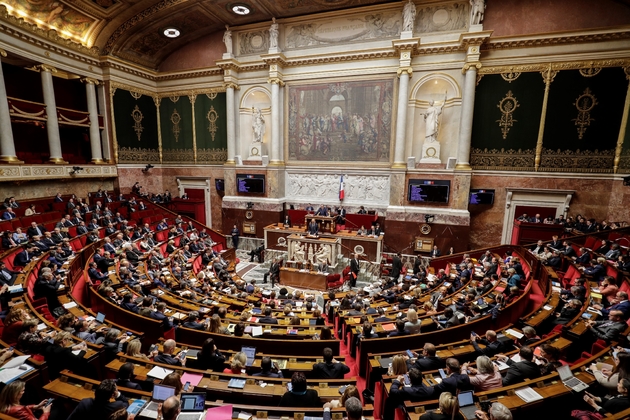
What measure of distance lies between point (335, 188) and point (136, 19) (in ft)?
45.9

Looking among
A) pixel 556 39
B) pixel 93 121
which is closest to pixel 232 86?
pixel 93 121

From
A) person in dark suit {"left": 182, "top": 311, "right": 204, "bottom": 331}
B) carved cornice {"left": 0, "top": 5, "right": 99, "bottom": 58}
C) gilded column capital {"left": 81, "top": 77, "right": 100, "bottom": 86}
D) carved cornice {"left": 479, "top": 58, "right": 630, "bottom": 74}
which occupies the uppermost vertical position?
carved cornice {"left": 0, "top": 5, "right": 99, "bottom": 58}

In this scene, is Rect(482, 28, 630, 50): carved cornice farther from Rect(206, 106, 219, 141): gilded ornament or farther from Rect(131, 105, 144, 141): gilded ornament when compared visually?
Rect(131, 105, 144, 141): gilded ornament

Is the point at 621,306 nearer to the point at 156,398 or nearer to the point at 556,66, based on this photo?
the point at 156,398

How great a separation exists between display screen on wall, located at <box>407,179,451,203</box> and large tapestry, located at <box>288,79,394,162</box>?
7.03ft

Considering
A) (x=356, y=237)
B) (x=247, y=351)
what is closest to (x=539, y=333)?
(x=247, y=351)

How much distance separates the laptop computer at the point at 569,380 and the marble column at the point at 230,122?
17221 mm

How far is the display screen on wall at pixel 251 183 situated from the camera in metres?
17.5

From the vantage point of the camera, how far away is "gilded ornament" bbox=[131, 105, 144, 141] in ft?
60.6

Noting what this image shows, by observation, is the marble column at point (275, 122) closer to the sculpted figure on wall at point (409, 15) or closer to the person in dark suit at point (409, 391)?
the sculpted figure on wall at point (409, 15)

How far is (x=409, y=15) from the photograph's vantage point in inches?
568

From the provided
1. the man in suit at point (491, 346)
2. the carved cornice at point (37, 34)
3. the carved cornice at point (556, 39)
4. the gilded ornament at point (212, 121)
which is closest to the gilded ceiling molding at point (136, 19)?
the carved cornice at point (37, 34)

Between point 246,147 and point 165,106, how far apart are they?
21.4ft

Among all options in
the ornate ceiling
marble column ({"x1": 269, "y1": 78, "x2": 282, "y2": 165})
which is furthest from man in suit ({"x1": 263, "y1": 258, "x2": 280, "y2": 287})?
the ornate ceiling
